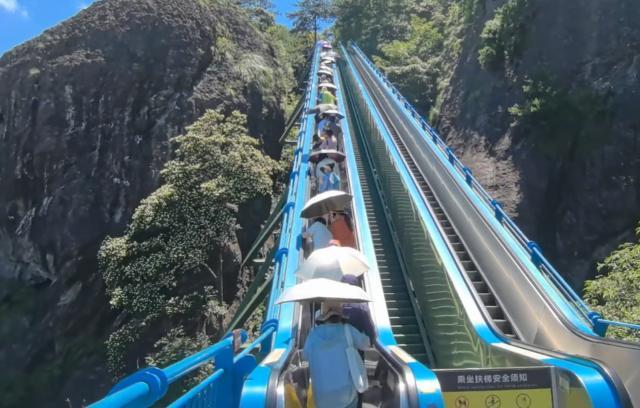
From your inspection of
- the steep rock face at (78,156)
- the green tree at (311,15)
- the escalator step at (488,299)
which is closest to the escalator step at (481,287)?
the escalator step at (488,299)

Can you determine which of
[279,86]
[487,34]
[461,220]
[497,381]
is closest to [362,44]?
[279,86]

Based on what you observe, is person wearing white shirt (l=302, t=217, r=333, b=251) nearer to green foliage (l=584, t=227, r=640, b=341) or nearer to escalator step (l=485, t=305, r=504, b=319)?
escalator step (l=485, t=305, r=504, b=319)

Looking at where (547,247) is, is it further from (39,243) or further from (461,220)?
(39,243)

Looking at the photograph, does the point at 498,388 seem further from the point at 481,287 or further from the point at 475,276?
the point at 475,276

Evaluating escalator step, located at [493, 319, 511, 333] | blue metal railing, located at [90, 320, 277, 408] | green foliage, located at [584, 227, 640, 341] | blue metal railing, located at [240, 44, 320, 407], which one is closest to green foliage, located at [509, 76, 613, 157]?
blue metal railing, located at [240, 44, 320, 407]

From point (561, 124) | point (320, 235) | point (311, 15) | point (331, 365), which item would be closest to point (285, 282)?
point (320, 235)
